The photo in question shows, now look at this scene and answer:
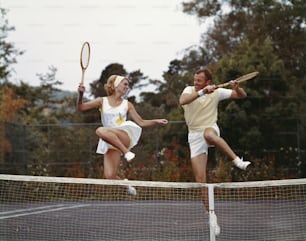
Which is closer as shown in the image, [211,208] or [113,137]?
[211,208]

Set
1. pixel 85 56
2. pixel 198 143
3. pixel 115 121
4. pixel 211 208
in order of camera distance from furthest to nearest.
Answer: pixel 85 56, pixel 115 121, pixel 198 143, pixel 211 208

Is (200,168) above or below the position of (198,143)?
below

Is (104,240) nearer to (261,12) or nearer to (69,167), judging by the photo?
(69,167)

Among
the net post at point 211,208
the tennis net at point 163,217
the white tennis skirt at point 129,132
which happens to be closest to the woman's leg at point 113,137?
the white tennis skirt at point 129,132

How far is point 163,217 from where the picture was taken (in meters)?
6.73

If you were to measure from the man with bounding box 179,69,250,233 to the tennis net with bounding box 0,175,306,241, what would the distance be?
1.12 feet

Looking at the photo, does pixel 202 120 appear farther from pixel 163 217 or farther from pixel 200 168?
pixel 163 217

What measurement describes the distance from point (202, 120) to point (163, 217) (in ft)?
4.22

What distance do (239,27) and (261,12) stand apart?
2.00 m

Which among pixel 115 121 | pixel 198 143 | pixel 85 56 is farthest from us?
pixel 85 56

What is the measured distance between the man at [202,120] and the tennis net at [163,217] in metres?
0.34

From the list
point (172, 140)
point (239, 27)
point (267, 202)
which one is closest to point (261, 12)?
point (239, 27)

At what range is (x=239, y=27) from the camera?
79.6 ft

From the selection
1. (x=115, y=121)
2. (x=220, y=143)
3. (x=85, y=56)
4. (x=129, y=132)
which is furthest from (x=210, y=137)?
(x=85, y=56)
